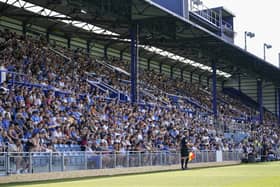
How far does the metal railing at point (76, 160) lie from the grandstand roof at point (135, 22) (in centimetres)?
888

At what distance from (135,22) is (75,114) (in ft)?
34.1

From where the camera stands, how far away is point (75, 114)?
28.1m

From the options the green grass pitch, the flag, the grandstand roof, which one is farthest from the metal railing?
the grandstand roof

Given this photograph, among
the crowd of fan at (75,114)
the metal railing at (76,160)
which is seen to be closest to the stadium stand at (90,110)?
the crowd of fan at (75,114)

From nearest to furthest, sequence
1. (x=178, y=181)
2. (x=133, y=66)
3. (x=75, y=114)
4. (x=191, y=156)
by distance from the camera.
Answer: (x=178, y=181)
(x=75, y=114)
(x=191, y=156)
(x=133, y=66)

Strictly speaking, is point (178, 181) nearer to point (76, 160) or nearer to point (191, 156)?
point (76, 160)

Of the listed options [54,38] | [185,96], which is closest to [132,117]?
[54,38]

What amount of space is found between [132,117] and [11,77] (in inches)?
339

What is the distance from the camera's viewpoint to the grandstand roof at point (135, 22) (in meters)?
33.9

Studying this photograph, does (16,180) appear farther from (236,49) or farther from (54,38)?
(236,49)

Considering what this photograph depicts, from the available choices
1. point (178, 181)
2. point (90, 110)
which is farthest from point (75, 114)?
point (178, 181)

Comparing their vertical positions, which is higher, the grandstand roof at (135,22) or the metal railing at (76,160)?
the grandstand roof at (135,22)

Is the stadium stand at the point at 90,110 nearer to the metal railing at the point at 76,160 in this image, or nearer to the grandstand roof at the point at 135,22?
the metal railing at the point at 76,160

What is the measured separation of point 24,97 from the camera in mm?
25250
